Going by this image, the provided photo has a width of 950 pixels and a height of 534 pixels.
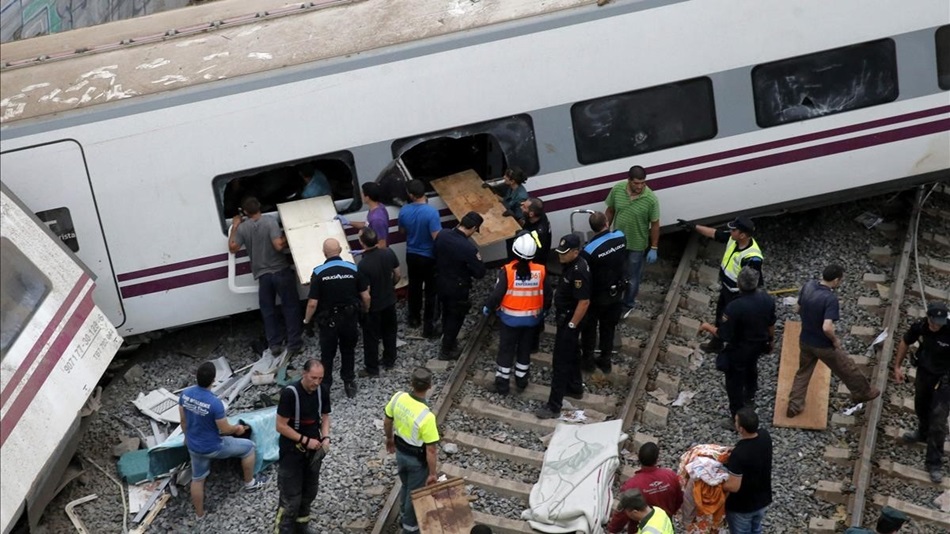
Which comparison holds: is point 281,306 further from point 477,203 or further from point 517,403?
point 517,403

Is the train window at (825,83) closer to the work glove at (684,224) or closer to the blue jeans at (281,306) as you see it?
the work glove at (684,224)

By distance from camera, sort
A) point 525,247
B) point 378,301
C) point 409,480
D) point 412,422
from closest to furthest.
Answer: point 412,422 → point 409,480 → point 525,247 → point 378,301

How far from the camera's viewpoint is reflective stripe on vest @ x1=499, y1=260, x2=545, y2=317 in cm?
1148

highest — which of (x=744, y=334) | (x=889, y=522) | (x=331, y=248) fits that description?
(x=331, y=248)

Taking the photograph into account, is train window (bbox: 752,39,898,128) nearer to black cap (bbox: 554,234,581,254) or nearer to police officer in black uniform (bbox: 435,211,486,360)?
black cap (bbox: 554,234,581,254)

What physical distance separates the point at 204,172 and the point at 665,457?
16.0 feet

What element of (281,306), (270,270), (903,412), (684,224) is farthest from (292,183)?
(903,412)

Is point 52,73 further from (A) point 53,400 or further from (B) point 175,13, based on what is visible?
(A) point 53,400

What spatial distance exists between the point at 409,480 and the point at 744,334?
304 centimetres

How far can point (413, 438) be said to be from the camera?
32.9ft

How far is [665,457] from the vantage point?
11.4 metres

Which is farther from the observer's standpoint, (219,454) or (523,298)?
(523,298)

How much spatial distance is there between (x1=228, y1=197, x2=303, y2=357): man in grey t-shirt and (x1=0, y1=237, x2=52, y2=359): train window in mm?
2146

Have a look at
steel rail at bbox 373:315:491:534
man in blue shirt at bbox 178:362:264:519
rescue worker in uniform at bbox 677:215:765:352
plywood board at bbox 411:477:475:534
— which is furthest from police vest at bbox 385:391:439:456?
rescue worker in uniform at bbox 677:215:765:352
